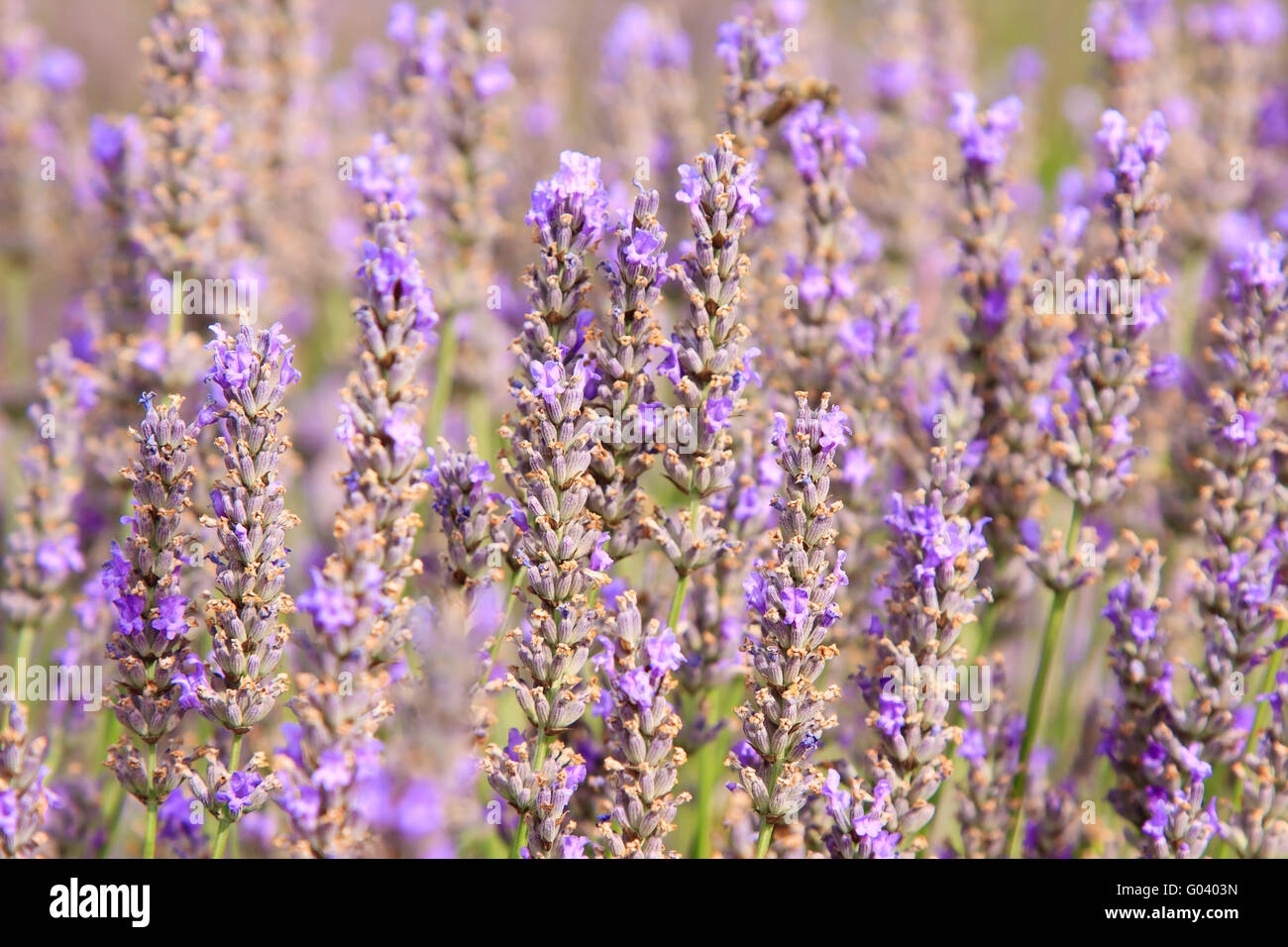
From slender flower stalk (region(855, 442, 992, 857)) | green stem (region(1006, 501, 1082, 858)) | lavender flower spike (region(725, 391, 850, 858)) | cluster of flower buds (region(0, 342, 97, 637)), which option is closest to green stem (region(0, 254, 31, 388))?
cluster of flower buds (region(0, 342, 97, 637))

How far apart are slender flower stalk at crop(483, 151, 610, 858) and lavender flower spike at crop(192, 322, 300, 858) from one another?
445 millimetres

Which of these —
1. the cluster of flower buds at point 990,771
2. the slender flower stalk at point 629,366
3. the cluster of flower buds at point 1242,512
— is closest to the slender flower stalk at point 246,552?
the slender flower stalk at point 629,366

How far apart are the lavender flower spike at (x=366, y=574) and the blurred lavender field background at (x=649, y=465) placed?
11mm

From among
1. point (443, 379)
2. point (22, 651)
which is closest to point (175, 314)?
point (443, 379)

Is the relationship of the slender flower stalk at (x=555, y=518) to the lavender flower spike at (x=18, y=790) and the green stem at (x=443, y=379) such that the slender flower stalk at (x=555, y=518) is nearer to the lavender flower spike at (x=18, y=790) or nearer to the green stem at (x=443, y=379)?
the lavender flower spike at (x=18, y=790)

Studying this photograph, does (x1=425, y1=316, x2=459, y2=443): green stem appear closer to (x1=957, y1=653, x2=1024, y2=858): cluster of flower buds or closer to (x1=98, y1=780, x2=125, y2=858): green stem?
(x1=98, y1=780, x2=125, y2=858): green stem

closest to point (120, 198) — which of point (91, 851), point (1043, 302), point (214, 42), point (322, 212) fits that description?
point (214, 42)

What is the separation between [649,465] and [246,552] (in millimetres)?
795

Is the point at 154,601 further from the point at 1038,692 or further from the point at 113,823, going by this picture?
the point at 1038,692

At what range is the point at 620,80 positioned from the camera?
16.0ft

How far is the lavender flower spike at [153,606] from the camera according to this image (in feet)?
7.30

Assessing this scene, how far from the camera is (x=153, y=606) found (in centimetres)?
227

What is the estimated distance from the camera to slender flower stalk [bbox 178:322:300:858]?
215 centimetres
